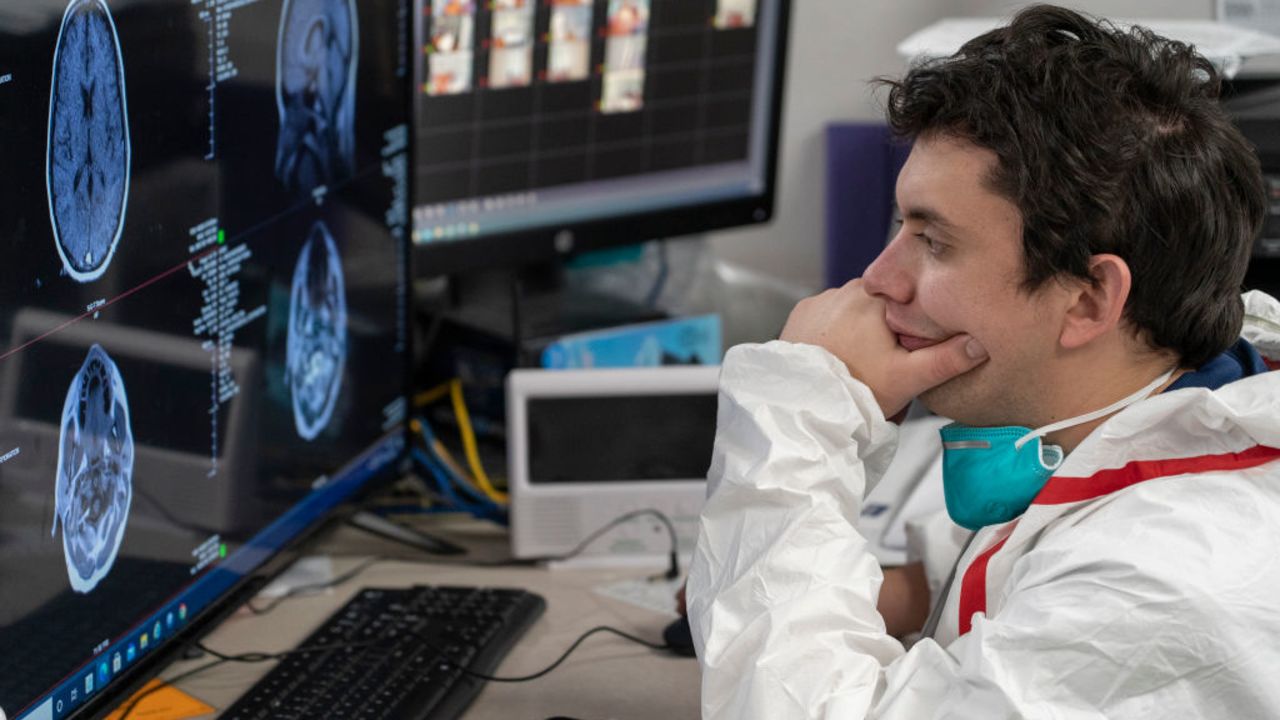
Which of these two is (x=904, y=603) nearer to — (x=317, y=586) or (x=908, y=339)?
(x=908, y=339)

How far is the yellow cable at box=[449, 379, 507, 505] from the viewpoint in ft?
5.46

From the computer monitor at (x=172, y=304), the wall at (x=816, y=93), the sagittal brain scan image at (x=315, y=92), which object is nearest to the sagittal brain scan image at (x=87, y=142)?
the computer monitor at (x=172, y=304)

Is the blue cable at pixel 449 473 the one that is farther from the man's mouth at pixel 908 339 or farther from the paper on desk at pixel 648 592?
the man's mouth at pixel 908 339

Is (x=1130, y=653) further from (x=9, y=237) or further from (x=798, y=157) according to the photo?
(x=798, y=157)

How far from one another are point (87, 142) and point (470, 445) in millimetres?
818

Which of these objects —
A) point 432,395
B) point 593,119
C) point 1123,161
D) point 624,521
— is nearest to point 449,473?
point 432,395

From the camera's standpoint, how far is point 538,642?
4.45 feet

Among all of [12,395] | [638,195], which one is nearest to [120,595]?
[12,395]

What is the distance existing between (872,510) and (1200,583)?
68 cm

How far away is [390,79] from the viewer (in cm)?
144

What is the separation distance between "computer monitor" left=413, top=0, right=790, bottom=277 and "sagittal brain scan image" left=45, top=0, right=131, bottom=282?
654 mm

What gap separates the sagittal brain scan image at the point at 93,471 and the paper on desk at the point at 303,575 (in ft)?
1.32

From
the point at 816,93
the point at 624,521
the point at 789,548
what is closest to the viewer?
the point at 789,548

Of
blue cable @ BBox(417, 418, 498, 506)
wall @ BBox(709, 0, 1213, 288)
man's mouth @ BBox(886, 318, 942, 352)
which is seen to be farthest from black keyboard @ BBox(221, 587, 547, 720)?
wall @ BBox(709, 0, 1213, 288)
